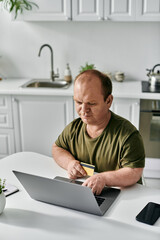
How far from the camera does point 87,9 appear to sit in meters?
3.27

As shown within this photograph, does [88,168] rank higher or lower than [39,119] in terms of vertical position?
higher

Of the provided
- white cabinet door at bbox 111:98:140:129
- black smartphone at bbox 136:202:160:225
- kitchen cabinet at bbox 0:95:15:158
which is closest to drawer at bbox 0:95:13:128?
kitchen cabinet at bbox 0:95:15:158

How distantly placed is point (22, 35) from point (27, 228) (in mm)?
2971

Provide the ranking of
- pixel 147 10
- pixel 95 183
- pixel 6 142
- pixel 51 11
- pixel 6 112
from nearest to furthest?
1. pixel 95 183
2. pixel 147 10
3. pixel 51 11
4. pixel 6 112
5. pixel 6 142

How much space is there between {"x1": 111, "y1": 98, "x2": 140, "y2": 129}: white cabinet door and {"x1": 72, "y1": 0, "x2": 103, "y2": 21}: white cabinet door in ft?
2.80

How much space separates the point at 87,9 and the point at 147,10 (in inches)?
22.9

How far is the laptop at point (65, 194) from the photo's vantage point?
1239mm

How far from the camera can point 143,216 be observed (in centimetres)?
130

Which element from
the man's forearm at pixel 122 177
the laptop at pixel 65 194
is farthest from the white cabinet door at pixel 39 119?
the laptop at pixel 65 194

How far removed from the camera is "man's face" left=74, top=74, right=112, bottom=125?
155 centimetres

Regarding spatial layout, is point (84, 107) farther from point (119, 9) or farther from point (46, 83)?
point (46, 83)

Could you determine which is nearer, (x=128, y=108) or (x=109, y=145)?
(x=109, y=145)

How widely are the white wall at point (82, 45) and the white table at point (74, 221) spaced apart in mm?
2418

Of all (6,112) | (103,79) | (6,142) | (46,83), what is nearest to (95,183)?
(103,79)
